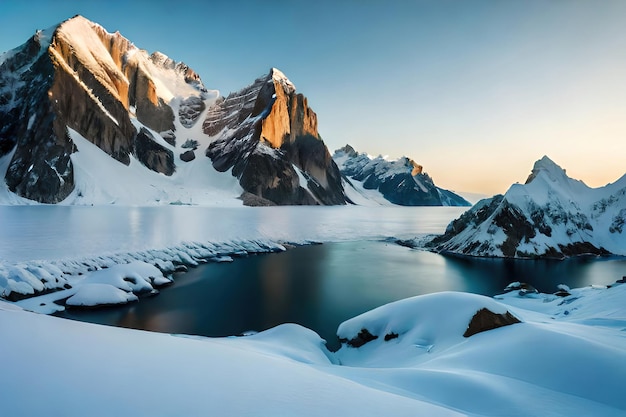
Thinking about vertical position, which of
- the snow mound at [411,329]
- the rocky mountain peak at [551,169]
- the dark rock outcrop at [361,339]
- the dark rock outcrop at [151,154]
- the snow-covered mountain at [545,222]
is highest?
the dark rock outcrop at [151,154]

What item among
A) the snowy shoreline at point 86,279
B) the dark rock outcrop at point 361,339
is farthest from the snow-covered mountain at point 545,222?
the snowy shoreline at point 86,279

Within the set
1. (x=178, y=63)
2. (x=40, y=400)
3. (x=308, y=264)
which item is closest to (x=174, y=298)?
(x=308, y=264)

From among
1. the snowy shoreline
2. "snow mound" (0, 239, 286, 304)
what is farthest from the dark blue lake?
"snow mound" (0, 239, 286, 304)

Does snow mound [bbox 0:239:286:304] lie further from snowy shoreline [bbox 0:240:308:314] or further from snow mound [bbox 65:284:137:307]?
snow mound [bbox 65:284:137:307]

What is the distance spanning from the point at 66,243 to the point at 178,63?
18771 cm

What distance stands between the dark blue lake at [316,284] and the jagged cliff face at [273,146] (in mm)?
97006

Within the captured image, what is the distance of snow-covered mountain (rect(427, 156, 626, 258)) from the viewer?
110 ft

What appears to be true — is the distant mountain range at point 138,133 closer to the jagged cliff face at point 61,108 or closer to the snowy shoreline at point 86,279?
the jagged cliff face at point 61,108

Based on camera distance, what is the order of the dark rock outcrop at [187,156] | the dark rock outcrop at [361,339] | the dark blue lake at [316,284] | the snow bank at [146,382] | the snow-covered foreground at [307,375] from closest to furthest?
1. the snow bank at [146,382]
2. the snow-covered foreground at [307,375]
3. the dark rock outcrop at [361,339]
4. the dark blue lake at [316,284]
5. the dark rock outcrop at [187,156]

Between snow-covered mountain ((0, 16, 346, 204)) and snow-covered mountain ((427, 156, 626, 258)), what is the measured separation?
9176 cm

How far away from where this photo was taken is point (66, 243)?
25.7 metres

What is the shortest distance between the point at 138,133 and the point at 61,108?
31.7 m

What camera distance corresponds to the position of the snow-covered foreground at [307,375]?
2521mm

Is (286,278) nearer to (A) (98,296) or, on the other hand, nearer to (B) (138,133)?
(A) (98,296)
